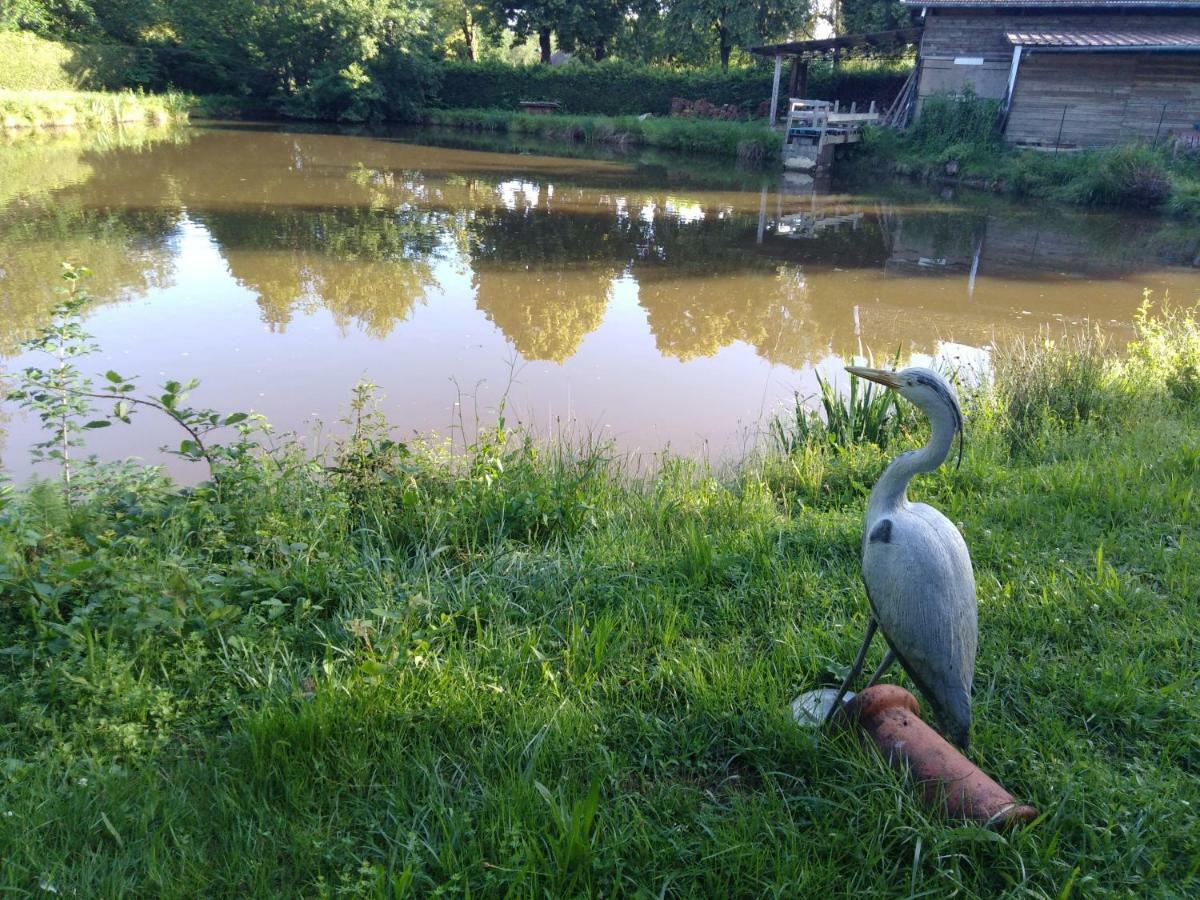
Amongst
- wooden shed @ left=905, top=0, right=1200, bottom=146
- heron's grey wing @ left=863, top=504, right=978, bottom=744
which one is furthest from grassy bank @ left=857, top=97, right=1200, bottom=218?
heron's grey wing @ left=863, top=504, right=978, bottom=744

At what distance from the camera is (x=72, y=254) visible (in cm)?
926

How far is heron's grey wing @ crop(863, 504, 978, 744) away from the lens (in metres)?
1.92

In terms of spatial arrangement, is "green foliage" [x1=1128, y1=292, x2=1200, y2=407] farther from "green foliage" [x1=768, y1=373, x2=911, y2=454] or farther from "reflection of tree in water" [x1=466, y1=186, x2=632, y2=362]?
"reflection of tree in water" [x1=466, y1=186, x2=632, y2=362]

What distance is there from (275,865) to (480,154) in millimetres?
22587

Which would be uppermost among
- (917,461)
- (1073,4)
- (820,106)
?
(1073,4)

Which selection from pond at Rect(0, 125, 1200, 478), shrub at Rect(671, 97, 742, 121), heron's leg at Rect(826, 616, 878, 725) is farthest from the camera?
shrub at Rect(671, 97, 742, 121)

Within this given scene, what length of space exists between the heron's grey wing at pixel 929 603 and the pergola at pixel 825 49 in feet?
76.4

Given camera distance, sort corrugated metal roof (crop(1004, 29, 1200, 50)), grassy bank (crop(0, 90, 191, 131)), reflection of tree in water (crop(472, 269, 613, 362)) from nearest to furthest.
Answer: reflection of tree in water (crop(472, 269, 613, 362))
corrugated metal roof (crop(1004, 29, 1200, 50))
grassy bank (crop(0, 90, 191, 131))

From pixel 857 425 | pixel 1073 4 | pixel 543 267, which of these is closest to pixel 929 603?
pixel 857 425

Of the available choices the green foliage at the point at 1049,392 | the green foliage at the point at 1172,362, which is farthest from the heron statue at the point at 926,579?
the green foliage at the point at 1172,362

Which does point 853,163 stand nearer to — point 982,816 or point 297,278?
point 297,278

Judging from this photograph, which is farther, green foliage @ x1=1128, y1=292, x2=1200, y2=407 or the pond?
the pond

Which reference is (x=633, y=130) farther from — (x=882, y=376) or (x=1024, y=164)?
(x=882, y=376)

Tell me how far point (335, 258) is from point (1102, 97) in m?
18.6
